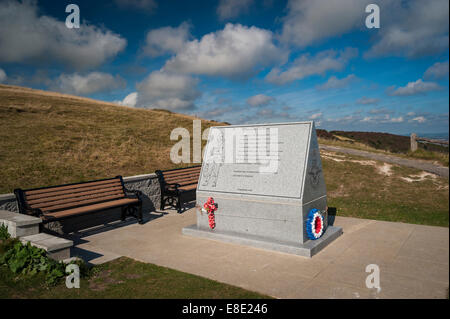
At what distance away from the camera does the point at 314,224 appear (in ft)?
17.5

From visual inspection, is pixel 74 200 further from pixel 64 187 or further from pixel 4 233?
pixel 4 233

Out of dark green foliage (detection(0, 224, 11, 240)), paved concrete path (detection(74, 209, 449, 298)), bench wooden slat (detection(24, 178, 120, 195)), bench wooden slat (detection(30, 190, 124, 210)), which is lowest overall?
paved concrete path (detection(74, 209, 449, 298))

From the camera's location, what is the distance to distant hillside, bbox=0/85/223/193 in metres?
10.4

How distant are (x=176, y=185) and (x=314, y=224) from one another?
173 inches

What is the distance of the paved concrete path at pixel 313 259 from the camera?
3.81 m

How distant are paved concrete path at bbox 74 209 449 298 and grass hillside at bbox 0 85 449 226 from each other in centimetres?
78

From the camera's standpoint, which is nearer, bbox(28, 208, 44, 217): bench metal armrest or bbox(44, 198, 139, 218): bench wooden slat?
bbox(28, 208, 44, 217): bench metal armrest

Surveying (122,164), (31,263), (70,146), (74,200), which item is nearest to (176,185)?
(74,200)

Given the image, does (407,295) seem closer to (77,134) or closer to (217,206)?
(217,206)

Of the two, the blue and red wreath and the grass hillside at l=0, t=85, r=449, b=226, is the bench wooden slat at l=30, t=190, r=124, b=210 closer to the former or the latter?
the grass hillside at l=0, t=85, r=449, b=226

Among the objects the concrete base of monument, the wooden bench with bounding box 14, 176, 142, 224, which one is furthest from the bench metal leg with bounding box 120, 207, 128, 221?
the concrete base of monument

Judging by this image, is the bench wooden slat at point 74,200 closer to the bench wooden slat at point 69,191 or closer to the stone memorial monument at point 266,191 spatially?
the bench wooden slat at point 69,191

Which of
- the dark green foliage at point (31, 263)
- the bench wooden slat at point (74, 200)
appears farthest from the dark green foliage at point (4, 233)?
the bench wooden slat at point (74, 200)
